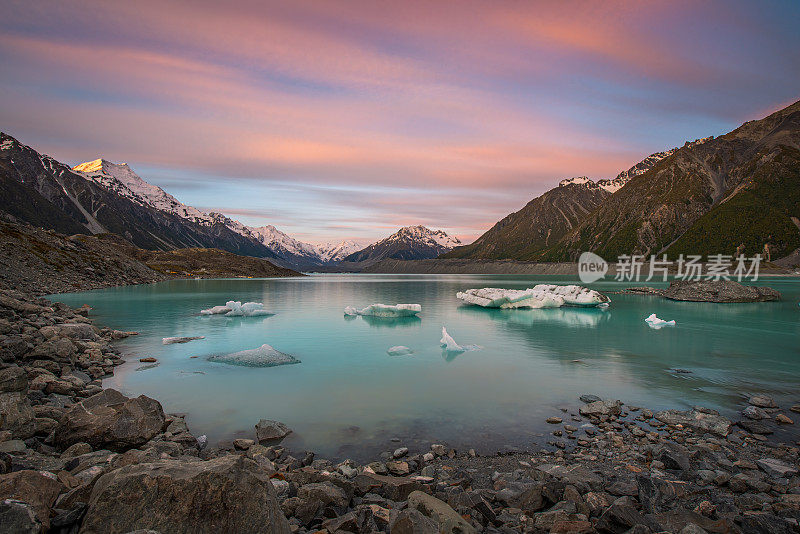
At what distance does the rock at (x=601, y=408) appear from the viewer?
565 inches

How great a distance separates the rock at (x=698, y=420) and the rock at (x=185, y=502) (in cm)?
1352

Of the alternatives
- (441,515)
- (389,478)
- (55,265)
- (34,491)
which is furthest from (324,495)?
(55,265)

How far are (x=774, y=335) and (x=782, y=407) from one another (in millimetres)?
27448

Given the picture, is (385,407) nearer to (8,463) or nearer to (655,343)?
(8,463)

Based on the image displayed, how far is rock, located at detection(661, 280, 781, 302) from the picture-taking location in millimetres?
69125

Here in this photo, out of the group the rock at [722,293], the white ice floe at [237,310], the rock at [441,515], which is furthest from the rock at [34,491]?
the rock at [722,293]

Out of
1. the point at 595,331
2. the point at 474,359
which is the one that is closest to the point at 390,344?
the point at 474,359

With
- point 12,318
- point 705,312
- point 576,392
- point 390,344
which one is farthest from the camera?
point 705,312

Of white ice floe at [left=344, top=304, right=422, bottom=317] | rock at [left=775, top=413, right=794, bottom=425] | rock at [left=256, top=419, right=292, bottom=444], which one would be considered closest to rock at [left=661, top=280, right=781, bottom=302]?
white ice floe at [left=344, top=304, right=422, bottom=317]

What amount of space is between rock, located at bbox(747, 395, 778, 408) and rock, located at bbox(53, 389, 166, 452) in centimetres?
2104

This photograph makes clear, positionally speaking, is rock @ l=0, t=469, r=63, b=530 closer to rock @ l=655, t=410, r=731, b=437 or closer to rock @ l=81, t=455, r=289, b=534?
rock @ l=81, t=455, r=289, b=534

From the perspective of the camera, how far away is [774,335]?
117 feet

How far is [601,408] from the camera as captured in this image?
14594 millimetres

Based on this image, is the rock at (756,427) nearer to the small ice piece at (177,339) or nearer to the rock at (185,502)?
the rock at (185,502)
